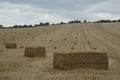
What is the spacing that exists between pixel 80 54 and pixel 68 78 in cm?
355

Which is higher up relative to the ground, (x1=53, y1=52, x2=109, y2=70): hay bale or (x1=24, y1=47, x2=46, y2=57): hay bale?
(x1=53, y1=52, x2=109, y2=70): hay bale

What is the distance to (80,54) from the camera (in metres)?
17.4

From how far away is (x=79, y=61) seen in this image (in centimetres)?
1730

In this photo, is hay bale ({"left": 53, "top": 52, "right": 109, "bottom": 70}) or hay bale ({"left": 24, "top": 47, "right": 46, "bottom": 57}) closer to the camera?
hay bale ({"left": 53, "top": 52, "right": 109, "bottom": 70})

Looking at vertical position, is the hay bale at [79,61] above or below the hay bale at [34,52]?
above

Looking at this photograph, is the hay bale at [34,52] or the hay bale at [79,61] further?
the hay bale at [34,52]

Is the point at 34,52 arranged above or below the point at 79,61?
below

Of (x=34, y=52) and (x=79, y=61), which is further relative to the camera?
(x=34, y=52)

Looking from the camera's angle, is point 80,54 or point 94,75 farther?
point 80,54

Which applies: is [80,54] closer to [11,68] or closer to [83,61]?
[83,61]

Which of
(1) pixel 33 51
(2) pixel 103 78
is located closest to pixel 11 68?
(2) pixel 103 78

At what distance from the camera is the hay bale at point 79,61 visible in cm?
1731

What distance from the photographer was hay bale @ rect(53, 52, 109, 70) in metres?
17.3

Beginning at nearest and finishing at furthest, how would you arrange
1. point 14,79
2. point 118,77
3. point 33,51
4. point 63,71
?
point 14,79 < point 118,77 < point 63,71 < point 33,51
